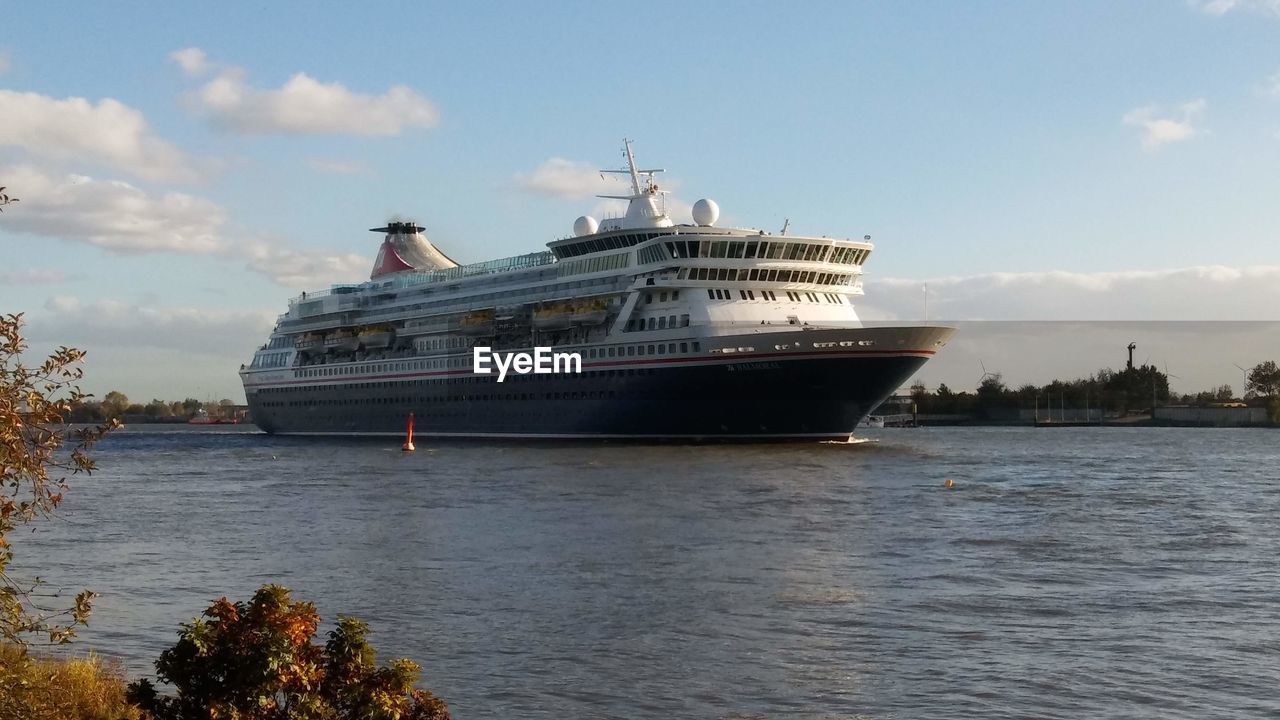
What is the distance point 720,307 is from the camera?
6625 cm

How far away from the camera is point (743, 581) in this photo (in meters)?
22.9

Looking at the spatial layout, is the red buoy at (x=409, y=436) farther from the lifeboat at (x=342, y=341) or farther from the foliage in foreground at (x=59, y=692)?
the foliage in foreground at (x=59, y=692)

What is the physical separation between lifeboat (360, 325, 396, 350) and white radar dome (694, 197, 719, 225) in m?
29.1

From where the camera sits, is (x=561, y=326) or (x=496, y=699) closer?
(x=496, y=699)

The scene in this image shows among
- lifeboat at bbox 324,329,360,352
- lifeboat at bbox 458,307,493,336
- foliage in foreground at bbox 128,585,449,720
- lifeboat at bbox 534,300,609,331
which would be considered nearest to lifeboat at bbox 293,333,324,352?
lifeboat at bbox 324,329,360,352

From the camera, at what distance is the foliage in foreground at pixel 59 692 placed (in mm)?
9883

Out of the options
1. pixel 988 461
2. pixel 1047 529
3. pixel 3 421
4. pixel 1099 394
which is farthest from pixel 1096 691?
pixel 1099 394

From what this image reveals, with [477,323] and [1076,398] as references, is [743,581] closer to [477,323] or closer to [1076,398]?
[477,323]

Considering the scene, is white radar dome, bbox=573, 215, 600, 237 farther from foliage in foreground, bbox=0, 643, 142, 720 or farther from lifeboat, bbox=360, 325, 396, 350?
foliage in foreground, bbox=0, 643, 142, 720

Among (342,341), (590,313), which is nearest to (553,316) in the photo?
(590,313)

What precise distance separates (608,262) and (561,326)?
4.95 metres

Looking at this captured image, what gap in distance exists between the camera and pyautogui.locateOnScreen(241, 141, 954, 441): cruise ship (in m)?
→ 62.3

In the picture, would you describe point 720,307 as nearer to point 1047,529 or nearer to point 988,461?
point 988,461

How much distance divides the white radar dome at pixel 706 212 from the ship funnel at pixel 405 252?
38.3m
